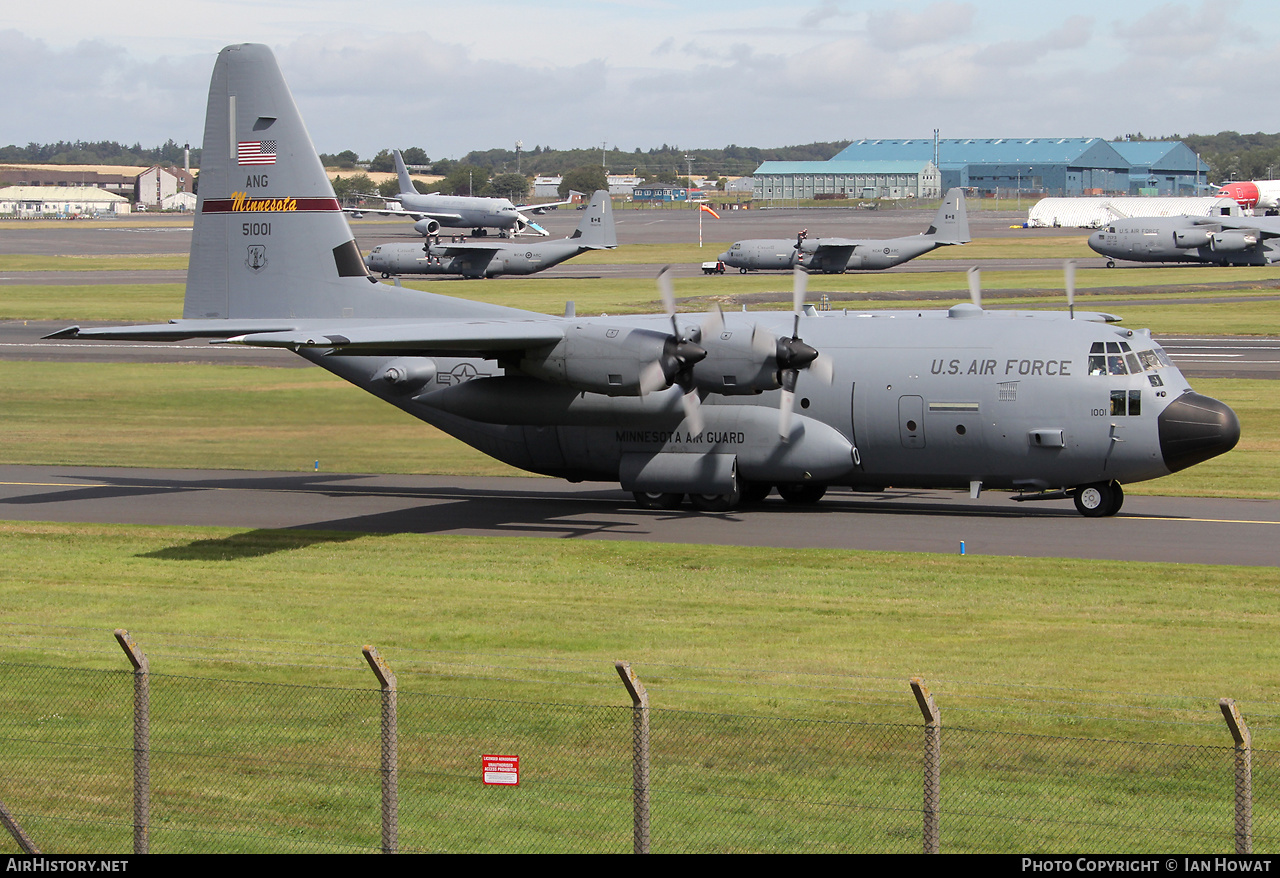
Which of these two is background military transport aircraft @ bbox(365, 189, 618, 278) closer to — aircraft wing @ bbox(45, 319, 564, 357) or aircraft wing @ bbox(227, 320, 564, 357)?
aircraft wing @ bbox(45, 319, 564, 357)

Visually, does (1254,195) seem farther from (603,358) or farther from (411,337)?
(411,337)

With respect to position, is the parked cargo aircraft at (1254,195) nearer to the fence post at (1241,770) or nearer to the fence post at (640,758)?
the fence post at (1241,770)

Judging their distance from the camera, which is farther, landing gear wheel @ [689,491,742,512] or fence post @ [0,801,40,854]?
landing gear wheel @ [689,491,742,512]

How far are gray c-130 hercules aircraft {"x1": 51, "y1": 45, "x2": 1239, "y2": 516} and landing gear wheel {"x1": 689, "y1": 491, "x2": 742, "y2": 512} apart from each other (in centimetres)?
5

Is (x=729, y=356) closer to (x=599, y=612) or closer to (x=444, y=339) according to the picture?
(x=444, y=339)

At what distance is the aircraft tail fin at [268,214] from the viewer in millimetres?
34094

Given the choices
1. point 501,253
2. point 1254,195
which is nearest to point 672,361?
point 501,253

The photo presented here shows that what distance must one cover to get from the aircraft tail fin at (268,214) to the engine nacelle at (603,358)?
7366 millimetres

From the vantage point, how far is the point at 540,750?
15273mm

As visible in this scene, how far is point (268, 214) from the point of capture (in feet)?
113

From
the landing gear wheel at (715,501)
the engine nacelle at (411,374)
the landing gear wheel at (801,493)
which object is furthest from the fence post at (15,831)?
the landing gear wheel at (801,493)

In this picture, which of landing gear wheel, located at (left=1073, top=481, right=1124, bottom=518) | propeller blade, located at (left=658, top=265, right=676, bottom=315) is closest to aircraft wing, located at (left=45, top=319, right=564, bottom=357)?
propeller blade, located at (left=658, top=265, right=676, bottom=315)

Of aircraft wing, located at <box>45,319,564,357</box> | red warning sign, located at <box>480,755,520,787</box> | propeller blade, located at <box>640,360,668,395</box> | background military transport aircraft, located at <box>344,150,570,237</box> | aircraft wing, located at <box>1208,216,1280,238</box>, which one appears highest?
background military transport aircraft, located at <box>344,150,570,237</box>

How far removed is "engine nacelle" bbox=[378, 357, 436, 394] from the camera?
32250mm
